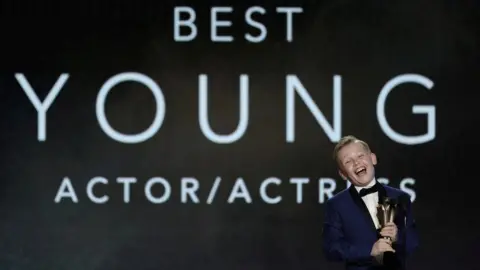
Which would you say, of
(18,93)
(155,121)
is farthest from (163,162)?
(18,93)

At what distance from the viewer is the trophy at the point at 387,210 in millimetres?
2977

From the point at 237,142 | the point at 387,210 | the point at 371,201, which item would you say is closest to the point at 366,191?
the point at 371,201

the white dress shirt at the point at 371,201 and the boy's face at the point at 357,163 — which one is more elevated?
the boy's face at the point at 357,163

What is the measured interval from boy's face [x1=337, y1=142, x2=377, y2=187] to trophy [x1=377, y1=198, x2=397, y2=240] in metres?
0.27

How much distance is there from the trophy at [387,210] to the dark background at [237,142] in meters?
2.05

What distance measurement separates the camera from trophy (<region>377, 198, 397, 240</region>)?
298 centimetres

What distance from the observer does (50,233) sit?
5.12m

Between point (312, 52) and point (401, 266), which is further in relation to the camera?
point (312, 52)

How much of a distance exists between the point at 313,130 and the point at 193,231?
3.08ft

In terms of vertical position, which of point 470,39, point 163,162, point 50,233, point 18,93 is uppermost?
point 470,39

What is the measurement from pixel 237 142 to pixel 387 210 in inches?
86.0

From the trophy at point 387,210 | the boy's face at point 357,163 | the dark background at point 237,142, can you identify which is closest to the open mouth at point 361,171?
the boy's face at point 357,163

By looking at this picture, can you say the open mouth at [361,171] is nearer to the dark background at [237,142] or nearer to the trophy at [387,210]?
the trophy at [387,210]

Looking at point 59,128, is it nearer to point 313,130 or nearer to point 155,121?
point 155,121
